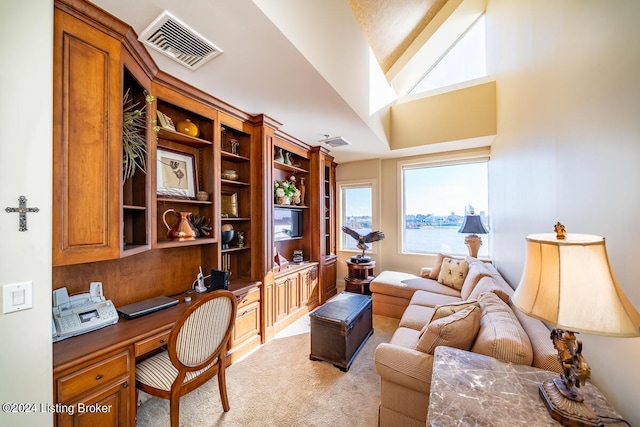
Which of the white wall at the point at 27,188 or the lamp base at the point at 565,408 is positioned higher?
the white wall at the point at 27,188

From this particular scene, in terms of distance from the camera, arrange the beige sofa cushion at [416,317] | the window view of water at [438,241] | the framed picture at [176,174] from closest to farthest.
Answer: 1. the framed picture at [176,174]
2. the beige sofa cushion at [416,317]
3. the window view of water at [438,241]

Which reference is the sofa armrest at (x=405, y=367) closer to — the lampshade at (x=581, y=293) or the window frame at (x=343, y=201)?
the lampshade at (x=581, y=293)

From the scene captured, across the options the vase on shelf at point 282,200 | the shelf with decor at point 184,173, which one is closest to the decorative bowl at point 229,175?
the shelf with decor at point 184,173

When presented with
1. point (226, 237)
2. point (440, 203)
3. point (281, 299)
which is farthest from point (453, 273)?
point (226, 237)

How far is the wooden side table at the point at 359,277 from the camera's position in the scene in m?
3.89

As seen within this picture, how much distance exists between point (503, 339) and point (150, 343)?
2.15m

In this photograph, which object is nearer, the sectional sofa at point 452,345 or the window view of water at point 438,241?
the sectional sofa at point 452,345

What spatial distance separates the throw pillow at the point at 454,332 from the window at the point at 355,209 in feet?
10.4

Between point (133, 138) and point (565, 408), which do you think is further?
point (133, 138)

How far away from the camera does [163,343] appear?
64.7 inches

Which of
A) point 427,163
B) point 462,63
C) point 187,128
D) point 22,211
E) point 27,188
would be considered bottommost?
point 22,211

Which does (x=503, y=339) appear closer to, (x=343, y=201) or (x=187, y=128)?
(x=187, y=128)

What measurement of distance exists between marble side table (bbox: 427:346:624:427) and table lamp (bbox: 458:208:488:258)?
273 cm

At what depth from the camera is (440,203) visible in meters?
4.21
